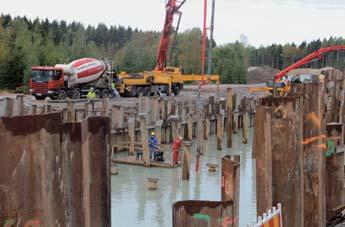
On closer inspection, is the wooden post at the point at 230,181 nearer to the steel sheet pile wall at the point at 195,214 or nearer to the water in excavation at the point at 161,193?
the steel sheet pile wall at the point at 195,214

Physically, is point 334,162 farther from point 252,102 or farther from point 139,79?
point 139,79

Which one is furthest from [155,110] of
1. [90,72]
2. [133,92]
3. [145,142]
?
[133,92]

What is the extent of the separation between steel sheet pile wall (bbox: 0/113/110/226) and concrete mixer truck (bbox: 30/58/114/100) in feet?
94.2

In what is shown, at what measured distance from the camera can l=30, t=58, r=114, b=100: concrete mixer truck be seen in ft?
106

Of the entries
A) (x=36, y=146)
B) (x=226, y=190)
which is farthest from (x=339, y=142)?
(x=36, y=146)

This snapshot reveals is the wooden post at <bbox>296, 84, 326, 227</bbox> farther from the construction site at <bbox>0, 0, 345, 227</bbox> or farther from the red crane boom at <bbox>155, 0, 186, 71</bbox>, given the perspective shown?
the red crane boom at <bbox>155, 0, 186, 71</bbox>

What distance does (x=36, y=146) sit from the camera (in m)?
3.38

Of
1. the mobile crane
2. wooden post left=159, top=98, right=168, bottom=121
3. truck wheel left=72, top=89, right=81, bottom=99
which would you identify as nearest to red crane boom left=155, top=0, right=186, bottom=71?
the mobile crane

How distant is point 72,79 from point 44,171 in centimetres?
3053

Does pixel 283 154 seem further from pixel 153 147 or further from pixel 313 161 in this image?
pixel 153 147

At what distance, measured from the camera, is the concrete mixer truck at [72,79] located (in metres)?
32.3

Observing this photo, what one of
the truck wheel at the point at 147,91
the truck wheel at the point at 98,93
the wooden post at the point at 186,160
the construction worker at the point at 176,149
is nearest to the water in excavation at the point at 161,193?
the wooden post at the point at 186,160

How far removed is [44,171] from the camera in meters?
3.45

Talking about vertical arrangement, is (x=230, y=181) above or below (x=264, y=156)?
below
